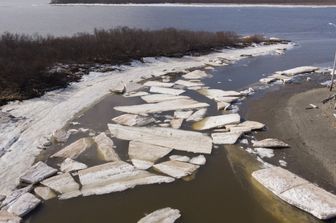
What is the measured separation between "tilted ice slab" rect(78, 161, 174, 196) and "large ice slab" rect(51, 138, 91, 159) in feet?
3.93

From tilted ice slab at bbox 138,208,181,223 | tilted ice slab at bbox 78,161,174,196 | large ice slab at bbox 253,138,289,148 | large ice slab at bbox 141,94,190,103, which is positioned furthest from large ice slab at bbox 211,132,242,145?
large ice slab at bbox 141,94,190,103

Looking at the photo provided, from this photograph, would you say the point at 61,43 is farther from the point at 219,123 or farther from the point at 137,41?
the point at 219,123

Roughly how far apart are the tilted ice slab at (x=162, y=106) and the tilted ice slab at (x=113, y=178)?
15.8ft

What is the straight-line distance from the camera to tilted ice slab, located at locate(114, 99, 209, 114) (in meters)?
15.1

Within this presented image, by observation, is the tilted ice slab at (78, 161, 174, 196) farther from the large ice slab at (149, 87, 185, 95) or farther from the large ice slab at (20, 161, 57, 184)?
the large ice slab at (149, 87, 185, 95)

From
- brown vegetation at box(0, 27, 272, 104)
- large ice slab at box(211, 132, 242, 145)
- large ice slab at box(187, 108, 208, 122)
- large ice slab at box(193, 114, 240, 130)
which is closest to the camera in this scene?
large ice slab at box(211, 132, 242, 145)

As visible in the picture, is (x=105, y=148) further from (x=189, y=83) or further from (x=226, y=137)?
(x=189, y=83)

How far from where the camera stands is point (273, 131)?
517 inches

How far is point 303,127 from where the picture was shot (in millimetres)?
13188

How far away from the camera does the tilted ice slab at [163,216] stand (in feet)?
26.5

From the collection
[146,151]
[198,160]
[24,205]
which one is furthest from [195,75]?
[24,205]

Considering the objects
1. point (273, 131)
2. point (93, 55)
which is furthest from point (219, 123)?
point (93, 55)

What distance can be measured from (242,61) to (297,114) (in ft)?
41.5

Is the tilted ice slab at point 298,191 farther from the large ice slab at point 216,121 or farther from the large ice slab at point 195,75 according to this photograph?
the large ice slab at point 195,75
